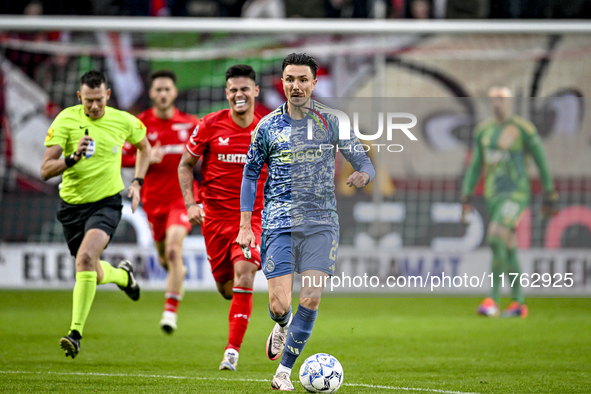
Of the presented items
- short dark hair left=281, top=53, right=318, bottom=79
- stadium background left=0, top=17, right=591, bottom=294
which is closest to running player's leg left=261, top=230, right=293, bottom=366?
short dark hair left=281, top=53, right=318, bottom=79

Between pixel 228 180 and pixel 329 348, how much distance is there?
6.37 ft

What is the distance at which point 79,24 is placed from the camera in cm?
1202

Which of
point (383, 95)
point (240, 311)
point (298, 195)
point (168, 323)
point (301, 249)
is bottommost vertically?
point (168, 323)

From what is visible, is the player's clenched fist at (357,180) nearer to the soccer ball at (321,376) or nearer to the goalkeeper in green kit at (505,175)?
the soccer ball at (321,376)

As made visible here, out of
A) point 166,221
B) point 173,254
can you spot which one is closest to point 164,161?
point 166,221

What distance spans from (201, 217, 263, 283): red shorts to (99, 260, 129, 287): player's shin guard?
1.08m

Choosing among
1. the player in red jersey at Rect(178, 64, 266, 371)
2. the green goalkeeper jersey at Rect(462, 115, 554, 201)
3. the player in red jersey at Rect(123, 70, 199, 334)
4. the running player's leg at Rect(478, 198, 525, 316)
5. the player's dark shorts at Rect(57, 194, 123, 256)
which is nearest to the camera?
the player in red jersey at Rect(178, 64, 266, 371)

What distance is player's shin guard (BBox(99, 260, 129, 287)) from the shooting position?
740cm

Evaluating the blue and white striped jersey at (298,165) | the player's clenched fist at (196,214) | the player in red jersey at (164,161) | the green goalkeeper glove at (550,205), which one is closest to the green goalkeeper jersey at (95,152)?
the player's clenched fist at (196,214)

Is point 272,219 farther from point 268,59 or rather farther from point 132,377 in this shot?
point 268,59

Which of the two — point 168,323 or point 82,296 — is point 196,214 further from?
point 168,323

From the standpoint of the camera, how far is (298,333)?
5219 millimetres

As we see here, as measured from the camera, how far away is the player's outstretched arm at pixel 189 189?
6.63 metres

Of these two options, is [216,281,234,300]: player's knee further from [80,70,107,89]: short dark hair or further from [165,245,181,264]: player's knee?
[80,70,107,89]: short dark hair
